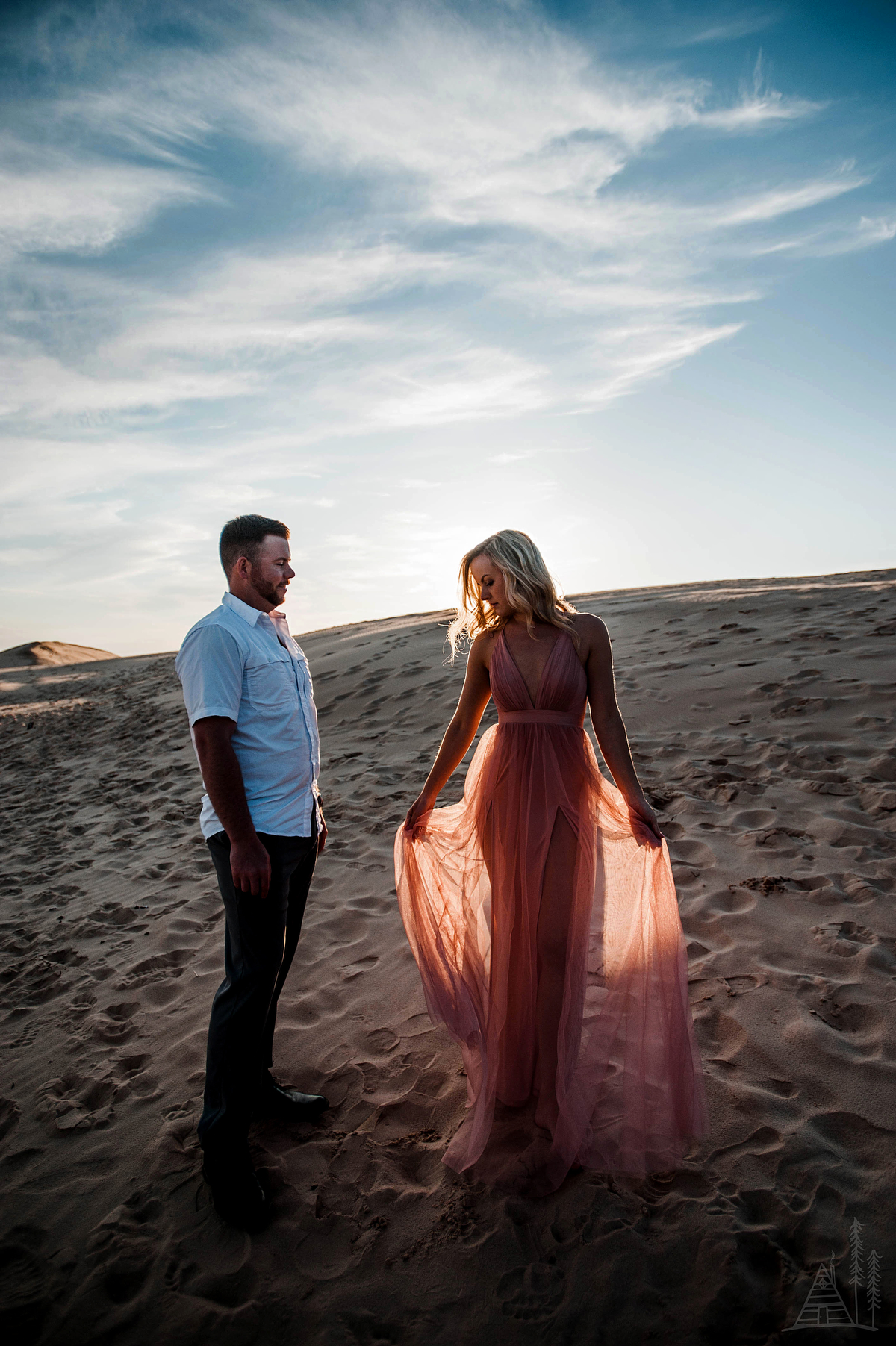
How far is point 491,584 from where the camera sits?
9.37ft

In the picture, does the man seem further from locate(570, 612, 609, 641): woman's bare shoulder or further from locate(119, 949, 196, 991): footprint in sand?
locate(119, 949, 196, 991): footprint in sand

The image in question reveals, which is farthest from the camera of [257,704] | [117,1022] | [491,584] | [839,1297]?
[117,1022]

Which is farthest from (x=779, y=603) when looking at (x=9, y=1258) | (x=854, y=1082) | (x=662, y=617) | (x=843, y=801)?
(x=9, y=1258)

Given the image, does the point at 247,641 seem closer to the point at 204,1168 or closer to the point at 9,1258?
the point at 204,1168

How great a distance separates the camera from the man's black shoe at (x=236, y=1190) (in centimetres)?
240

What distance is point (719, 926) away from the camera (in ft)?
12.7

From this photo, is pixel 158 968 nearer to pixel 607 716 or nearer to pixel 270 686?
pixel 270 686

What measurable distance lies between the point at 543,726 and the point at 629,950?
2.98 feet

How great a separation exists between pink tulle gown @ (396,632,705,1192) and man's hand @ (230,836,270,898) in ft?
2.49

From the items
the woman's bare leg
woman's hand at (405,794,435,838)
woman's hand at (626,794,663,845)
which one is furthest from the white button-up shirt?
woman's hand at (626,794,663,845)

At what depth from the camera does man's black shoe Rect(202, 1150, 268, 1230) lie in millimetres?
2398

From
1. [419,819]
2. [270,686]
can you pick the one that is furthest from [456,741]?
[270,686]

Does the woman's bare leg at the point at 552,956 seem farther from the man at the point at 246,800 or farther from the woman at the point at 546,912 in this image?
the man at the point at 246,800

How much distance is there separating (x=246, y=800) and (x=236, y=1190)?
1333 mm
